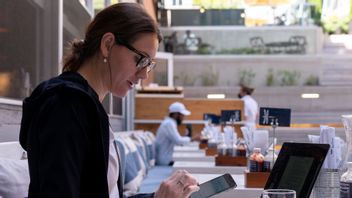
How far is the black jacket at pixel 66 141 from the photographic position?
1.37 m

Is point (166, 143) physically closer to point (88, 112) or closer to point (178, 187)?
point (178, 187)

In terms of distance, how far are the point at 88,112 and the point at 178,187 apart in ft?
0.89

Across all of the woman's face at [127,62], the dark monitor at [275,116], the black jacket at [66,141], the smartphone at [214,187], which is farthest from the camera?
the dark monitor at [275,116]

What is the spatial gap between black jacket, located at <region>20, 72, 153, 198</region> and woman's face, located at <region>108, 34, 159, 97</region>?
0.15 m

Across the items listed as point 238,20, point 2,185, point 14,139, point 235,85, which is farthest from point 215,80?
point 2,185

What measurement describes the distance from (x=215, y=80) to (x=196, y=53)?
0.86m

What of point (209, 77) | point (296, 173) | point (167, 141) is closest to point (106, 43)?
point (296, 173)

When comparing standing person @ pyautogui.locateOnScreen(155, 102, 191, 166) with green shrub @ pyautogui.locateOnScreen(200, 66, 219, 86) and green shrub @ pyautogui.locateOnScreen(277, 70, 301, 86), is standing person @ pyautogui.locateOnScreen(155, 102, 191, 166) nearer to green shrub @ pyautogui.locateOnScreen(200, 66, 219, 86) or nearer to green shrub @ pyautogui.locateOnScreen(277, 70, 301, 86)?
green shrub @ pyautogui.locateOnScreen(200, 66, 219, 86)

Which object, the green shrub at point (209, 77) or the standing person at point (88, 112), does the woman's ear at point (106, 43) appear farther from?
the green shrub at point (209, 77)

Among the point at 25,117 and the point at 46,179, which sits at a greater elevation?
the point at 25,117

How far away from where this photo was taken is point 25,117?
1.53m

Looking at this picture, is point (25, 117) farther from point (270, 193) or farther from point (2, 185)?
point (270, 193)

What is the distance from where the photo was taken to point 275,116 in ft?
10.2

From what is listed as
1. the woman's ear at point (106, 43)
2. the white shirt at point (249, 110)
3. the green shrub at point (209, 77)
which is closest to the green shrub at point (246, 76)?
the green shrub at point (209, 77)
